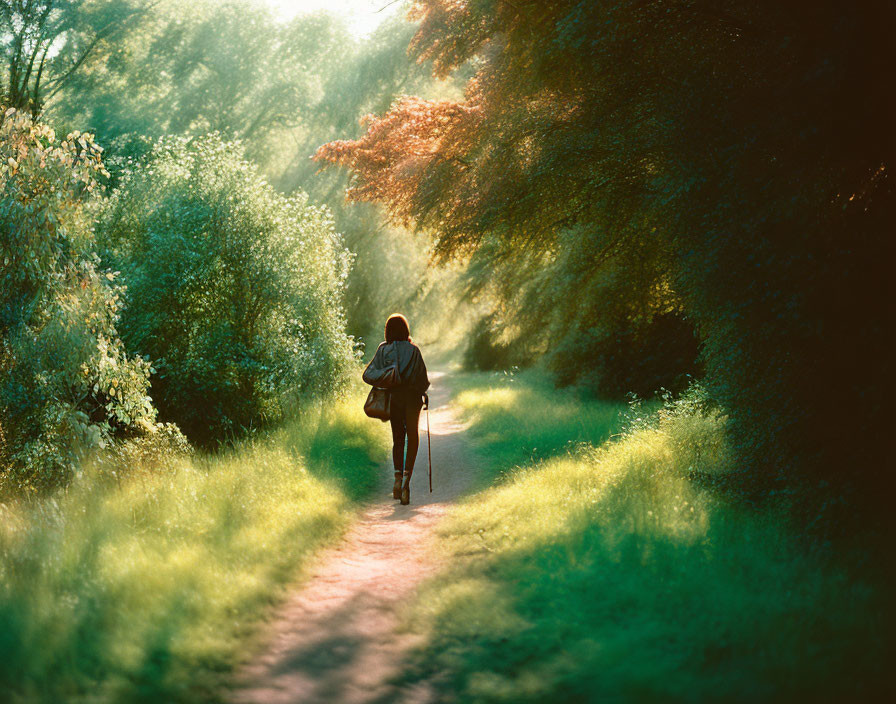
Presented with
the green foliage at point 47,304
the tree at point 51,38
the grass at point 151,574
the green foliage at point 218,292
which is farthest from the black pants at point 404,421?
the tree at point 51,38

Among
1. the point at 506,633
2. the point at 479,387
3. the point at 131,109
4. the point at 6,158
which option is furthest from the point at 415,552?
the point at 131,109

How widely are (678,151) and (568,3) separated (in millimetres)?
2432

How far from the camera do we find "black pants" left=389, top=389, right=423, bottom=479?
902 centimetres

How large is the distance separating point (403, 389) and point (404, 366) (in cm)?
31

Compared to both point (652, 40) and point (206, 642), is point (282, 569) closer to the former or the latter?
point (206, 642)

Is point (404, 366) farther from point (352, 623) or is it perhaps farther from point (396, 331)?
point (352, 623)

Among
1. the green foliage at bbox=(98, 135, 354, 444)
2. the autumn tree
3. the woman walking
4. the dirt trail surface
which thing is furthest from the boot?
the green foliage at bbox=(98, 135, 354, 444)

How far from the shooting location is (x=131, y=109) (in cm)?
2722

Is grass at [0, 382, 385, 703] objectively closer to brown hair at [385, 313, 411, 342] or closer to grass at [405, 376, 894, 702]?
grass at [405, 376, 894, 702]

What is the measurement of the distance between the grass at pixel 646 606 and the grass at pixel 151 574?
4.41 feet

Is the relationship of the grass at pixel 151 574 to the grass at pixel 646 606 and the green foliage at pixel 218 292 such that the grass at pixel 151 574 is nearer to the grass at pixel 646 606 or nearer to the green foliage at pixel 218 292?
the grass at pixel 646 606

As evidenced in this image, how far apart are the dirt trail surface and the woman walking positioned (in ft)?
2.06

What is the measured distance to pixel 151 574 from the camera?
512 centimetres

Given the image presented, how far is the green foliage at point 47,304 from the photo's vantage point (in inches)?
319
